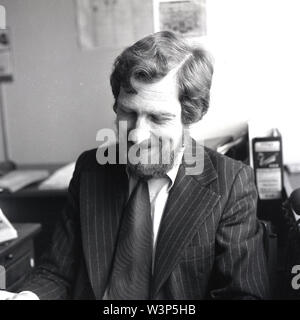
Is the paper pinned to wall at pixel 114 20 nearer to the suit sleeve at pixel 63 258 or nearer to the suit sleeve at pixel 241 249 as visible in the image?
the suit sleeve at pixel 63 258

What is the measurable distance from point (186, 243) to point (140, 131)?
0.86 feet

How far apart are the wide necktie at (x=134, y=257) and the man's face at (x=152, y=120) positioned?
93 millimetres

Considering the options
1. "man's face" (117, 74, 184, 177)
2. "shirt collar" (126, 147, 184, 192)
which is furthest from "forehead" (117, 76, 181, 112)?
"shirt collar" (126, 147, 184, 192)

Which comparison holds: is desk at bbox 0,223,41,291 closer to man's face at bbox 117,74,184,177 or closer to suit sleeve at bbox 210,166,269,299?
man's face at bbox 117,74,184,177

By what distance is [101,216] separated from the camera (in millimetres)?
1100

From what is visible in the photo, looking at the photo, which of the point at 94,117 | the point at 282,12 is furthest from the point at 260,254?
the point at 94,117

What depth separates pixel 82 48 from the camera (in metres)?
1.83

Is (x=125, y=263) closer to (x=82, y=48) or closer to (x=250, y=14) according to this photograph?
(x=250, y=14)

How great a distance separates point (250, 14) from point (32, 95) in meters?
1.11

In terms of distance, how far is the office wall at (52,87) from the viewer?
182 centimetres

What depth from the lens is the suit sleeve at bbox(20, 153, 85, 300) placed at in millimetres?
1077

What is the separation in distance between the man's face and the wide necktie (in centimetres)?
9

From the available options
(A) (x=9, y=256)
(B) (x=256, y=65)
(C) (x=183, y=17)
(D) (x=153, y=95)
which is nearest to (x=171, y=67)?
(D) (x=153, y=95)
